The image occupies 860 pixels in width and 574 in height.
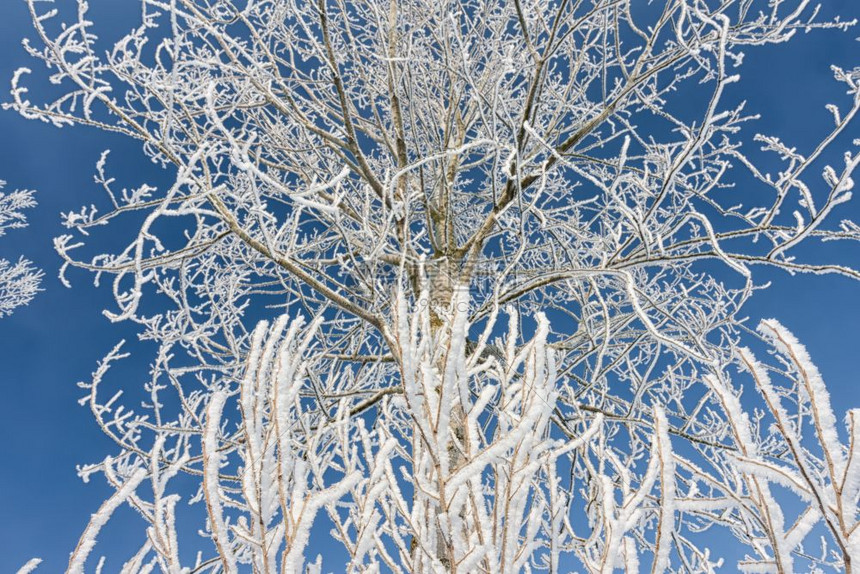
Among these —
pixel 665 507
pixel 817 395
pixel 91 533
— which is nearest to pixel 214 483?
pixel 91 533

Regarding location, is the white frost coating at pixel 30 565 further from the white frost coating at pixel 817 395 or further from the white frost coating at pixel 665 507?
the white frost coating at pixel 817 395

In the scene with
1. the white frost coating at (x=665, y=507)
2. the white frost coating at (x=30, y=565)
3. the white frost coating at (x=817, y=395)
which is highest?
the white frost coating at (x=817, y=395)

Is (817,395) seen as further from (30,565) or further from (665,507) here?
(30,565)

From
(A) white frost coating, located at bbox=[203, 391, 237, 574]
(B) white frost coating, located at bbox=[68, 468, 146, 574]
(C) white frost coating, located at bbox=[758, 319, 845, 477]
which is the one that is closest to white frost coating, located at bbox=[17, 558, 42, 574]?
(B) white frost coating, located at bbox=[68, 468, 146, 574]

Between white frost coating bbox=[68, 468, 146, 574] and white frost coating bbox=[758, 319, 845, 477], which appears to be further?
white frost coating bbox=[68, 468, 146, 574]

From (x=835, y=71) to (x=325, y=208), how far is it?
2.23 m

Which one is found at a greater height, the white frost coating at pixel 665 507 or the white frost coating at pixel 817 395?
the white frost coating at pixel 817 395

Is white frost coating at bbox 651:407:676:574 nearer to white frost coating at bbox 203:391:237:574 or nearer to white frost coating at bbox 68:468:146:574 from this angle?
white frost coating at bbox 203:391:237:574

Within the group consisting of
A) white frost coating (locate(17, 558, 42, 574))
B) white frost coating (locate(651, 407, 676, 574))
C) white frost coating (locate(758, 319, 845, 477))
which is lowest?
white frost coating (locate(17, 558, 42, 574))

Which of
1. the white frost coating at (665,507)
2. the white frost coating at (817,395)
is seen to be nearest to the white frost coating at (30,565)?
the white frost coating at (665,507)

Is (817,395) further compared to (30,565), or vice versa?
(30,565)

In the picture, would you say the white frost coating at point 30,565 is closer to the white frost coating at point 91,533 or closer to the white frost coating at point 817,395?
the white frost coating at point 91,533

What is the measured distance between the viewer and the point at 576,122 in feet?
12.2

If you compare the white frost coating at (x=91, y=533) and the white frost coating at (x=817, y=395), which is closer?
the white frost coating at (x=817, y=395)
